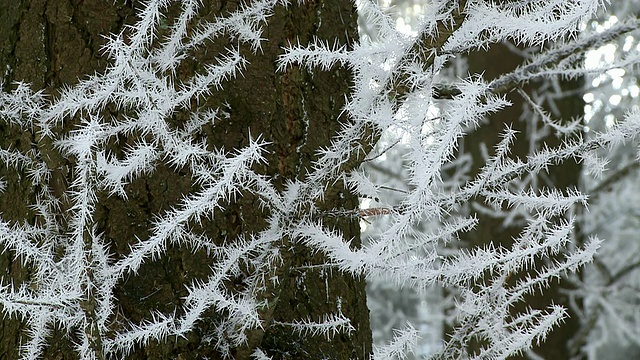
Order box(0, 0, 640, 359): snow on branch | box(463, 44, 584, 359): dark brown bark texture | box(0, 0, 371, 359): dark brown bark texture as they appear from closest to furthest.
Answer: box(0, 0, 640, 359): snow on branch → box(0, 0, 371, 359): dark brown bark texture → box(463, 44, 584, 359): dark brown bark texture

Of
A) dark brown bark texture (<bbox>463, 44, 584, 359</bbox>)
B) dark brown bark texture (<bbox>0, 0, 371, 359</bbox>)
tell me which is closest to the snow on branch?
dark brown bark texture (<bbox>0, 0, 371, 359</bbox>)

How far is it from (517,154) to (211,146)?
413 cm

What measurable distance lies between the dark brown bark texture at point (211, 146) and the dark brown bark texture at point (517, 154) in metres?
3.76

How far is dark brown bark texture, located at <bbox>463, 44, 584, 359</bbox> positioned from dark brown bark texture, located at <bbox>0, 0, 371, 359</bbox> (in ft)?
12.3

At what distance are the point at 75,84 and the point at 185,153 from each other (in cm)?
40

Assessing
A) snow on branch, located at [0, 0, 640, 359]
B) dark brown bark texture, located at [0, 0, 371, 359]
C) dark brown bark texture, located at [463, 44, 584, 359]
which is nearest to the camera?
snow on branch, located at [0, 0, 640, 359]

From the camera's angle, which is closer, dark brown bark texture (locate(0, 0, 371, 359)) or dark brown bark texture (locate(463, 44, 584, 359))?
dark brown bark texture (locate(0, 0, 371, 359))

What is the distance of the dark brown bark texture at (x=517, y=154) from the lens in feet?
16.0

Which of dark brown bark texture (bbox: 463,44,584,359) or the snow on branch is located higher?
Answer: dark brown bark texture (bbox: 463,44,584,359)

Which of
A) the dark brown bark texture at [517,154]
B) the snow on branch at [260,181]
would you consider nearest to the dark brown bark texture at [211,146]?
the snow on branch at [260,181]

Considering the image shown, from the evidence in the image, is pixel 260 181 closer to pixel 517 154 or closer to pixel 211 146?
pixel 211 146

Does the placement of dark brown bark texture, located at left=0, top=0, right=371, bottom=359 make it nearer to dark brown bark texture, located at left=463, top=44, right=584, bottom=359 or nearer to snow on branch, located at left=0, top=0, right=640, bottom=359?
snow on branch, located at left=0, top=0, right=640, bottom=359

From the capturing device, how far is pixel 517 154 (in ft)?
16.2

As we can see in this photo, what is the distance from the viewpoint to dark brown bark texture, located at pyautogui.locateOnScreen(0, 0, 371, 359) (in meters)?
1.11
